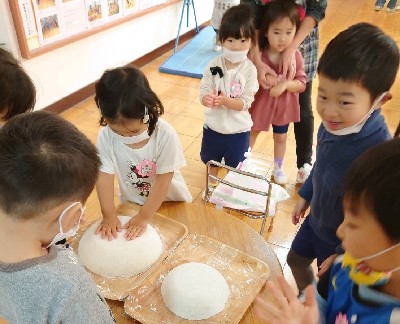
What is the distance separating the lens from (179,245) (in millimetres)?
1077

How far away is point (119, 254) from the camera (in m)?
1.00

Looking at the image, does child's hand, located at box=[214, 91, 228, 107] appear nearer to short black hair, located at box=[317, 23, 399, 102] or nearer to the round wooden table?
the round wooden table

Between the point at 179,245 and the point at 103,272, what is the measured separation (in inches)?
8.8

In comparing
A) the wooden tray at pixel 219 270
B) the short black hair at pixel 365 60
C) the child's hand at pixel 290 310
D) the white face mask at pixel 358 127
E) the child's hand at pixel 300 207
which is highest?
the short black hair at pixel 365 60

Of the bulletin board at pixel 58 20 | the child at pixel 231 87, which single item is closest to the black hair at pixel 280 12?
the child at pixel 231 87

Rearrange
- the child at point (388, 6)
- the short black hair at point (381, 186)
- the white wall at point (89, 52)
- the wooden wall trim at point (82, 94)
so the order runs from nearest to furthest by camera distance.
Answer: the short black hair at point (381, 186), the white wall at point (89, 52), the wooden wall trim at point (82, 94), the child at point (388, 6)

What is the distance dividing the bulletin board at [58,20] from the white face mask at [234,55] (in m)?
1.50

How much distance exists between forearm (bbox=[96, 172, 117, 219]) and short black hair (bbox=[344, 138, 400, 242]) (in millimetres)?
737

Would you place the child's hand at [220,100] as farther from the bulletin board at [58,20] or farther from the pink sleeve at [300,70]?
the bulletin board at [58,20]

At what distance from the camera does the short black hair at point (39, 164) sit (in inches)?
23.4

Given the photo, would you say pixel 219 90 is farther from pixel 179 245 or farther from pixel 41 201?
pixel 41 201

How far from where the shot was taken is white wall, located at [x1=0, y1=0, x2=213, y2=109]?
2608 mm

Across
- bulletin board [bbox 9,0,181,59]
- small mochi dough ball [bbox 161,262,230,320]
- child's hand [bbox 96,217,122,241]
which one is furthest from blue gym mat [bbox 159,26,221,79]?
small mochi dough ball [bbox 161,262,230,320]

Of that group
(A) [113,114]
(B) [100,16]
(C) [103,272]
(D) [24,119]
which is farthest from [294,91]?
(B) [100,16]
